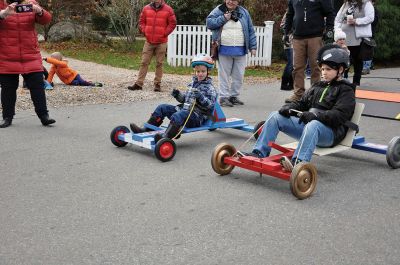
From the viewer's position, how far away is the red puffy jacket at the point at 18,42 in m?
7.16

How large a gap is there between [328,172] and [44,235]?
9.72ft

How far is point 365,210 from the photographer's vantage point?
426 cm

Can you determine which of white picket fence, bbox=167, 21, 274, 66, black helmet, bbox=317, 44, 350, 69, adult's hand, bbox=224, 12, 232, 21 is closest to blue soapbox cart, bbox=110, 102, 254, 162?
black helmet, bbox=317, 44, 350, 69

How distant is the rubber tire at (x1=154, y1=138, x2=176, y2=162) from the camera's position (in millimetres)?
5578

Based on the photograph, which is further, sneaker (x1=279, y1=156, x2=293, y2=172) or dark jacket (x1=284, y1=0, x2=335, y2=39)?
dark jacket (x1=284, y1=0, x2=335, y2=39)

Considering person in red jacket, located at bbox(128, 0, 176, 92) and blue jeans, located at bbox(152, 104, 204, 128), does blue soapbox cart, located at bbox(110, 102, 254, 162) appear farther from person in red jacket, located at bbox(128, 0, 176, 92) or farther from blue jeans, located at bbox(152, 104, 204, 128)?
person in red jacket, located at bbox(128, 0, 176, 92)

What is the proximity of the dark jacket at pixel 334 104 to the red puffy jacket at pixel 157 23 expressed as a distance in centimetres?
571

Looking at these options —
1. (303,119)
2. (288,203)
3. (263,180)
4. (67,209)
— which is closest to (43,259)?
(67,209)

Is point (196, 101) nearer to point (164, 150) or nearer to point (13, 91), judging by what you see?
point (164, 150)

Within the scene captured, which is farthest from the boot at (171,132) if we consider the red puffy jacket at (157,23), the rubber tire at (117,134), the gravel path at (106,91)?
the red puffy jacket at (157,23)

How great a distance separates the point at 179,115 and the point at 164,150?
62 centimetres

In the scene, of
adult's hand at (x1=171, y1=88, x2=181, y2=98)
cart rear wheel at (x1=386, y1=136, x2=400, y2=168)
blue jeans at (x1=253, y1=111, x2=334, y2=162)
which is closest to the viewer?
blue jeans at (x1=253, y1=111, x2=334, y2=162)

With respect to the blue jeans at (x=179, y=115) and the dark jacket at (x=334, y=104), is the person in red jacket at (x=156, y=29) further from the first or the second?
the dark jacket at (x=334, y=104)

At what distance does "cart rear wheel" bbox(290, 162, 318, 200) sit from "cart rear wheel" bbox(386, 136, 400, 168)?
4.06 feet
